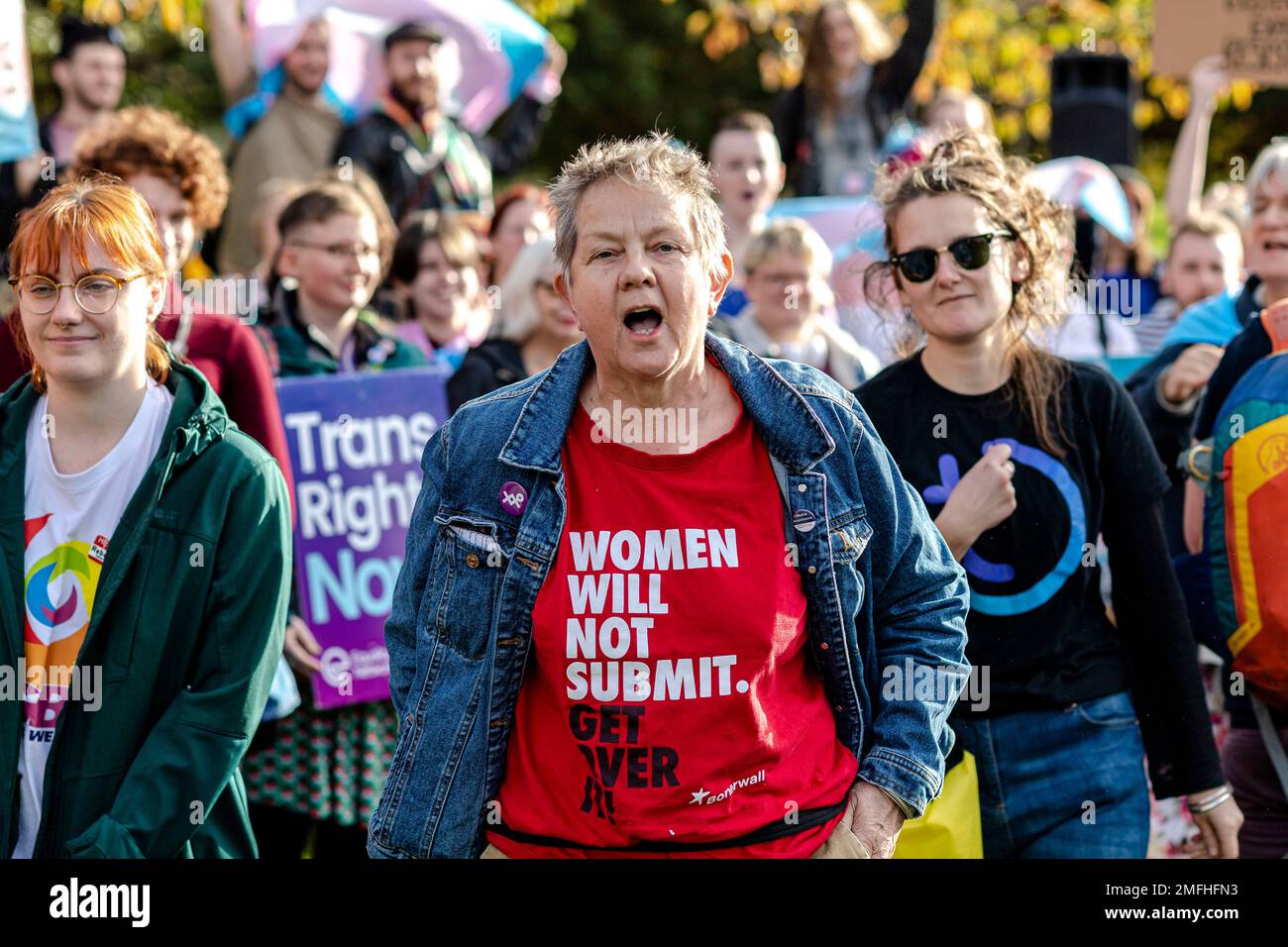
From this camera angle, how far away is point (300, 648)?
5.27 meters

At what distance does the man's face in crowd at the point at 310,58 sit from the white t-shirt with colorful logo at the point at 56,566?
17.1ft

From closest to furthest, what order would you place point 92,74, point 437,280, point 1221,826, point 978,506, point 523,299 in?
point 978,506
point 1221,826
point 523,299
point 437,280
point 92,74

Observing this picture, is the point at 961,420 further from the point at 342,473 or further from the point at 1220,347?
the point at 342,473

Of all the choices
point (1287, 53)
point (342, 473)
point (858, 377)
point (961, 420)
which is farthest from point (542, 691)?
point (1287, 53)

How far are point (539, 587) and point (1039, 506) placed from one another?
134 cm

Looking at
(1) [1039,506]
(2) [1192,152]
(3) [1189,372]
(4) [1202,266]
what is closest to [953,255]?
(1) [1039,506]

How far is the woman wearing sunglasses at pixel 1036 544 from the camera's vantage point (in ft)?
12.3

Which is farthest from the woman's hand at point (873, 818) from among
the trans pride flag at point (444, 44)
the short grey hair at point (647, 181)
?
the trans pride flag at point (444, 44)

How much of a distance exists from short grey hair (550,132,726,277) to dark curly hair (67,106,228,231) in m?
2.37

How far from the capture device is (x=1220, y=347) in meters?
4.95

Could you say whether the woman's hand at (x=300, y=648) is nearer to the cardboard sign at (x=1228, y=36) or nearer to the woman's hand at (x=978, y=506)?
the woman's hand at (x=978, y=506)

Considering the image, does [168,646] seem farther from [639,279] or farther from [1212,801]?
[1212,801]
